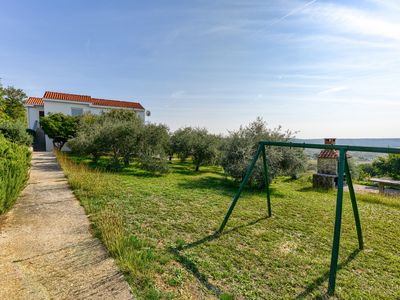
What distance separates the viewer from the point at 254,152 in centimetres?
977

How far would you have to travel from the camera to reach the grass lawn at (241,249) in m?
2.67

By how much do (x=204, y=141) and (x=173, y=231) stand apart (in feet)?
34.6

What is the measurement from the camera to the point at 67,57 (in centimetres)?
1351

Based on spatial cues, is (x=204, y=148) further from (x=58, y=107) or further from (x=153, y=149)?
(x=58, y=107)

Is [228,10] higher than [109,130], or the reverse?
[228,10]

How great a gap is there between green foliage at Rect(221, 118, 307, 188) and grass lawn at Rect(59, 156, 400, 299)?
9.63ft

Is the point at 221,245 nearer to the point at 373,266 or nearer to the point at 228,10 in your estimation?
the point at 373,266

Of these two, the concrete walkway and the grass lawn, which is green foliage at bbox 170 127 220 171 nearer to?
the grass lawn

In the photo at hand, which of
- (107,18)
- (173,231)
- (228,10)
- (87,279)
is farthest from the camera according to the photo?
(107,18)

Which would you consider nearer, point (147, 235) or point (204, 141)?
point (147, 235)

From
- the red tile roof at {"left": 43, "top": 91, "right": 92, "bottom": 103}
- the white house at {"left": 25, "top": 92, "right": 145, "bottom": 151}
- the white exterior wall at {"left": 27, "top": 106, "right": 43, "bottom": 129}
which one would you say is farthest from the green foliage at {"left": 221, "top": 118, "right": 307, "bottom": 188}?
the white exterior wall at {"left": 27, "top": 106, "right": 43, "bottom": 129}

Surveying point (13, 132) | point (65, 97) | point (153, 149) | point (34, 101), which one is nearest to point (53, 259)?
point (153, 149)

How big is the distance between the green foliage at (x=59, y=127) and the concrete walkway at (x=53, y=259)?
61.4 feet

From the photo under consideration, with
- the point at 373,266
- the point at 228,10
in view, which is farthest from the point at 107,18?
the point at 373,266
